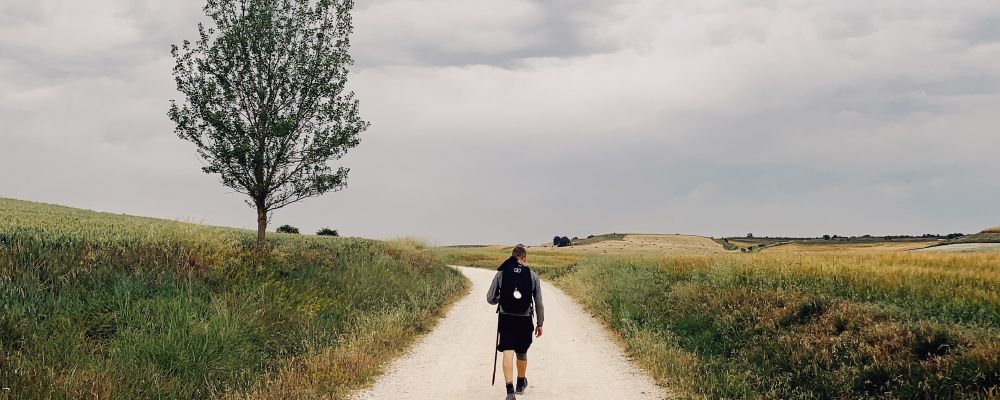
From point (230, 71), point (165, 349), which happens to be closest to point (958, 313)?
point (165, 349)

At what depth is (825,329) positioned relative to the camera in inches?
409

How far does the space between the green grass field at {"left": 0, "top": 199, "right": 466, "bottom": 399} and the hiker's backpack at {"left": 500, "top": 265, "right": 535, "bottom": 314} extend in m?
2.71

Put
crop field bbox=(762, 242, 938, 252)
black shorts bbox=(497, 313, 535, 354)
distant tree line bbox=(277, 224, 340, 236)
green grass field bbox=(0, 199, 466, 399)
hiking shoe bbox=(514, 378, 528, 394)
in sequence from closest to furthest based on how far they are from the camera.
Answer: green grass field bbox=(0, 199, 466, 399), black shorts bbox=(497, 313, 535, 354), hiking shoe bbox=(514, 378, 528, 394), crop field bbox=(762, 242, 938, 252), distant tree line bbox=(277, 224, 340, 236)

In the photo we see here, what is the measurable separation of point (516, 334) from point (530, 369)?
205cm

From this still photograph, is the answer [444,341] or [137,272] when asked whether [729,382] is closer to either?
[444,341]

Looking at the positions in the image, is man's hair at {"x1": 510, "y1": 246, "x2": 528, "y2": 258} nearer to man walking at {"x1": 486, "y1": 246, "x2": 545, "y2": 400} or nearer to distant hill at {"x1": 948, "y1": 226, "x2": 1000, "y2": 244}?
man walking at {"x1": 486, "y1": 246, "x2": 545, "y2": 400}

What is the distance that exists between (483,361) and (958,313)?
8679 mm

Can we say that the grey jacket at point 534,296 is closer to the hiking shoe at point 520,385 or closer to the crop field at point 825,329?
the hiking shoe at point 520,385

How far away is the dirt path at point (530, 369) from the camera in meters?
8.99

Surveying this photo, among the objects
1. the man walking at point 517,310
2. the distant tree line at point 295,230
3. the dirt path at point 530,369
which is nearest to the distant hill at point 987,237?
the dirt path at point 530,369

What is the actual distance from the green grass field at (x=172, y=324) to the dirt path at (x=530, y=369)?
26.2 inches

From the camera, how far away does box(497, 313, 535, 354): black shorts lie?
8977mm

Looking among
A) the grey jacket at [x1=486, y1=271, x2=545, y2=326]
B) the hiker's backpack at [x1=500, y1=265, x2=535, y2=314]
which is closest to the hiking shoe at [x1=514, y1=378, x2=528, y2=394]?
the grey jacket at [x1=486, y1=271, x2=545, y2=326]

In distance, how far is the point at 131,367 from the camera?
7.93 metres
